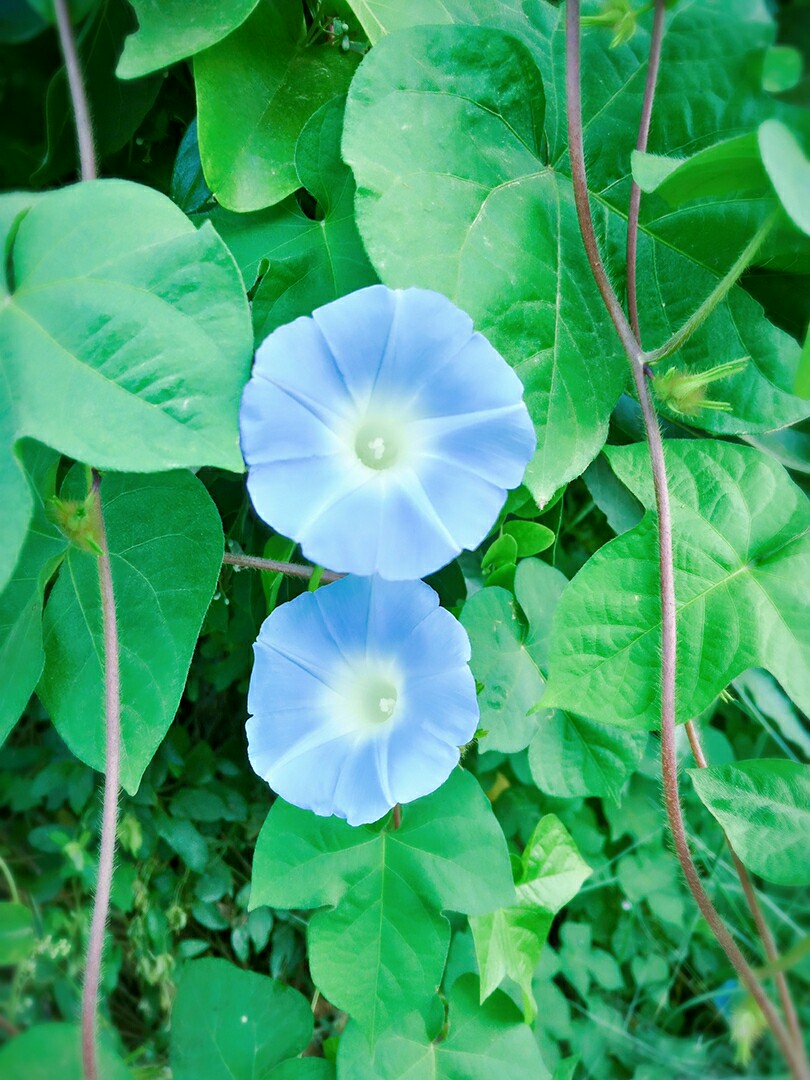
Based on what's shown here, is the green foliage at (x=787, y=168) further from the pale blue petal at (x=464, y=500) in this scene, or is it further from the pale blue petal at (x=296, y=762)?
the pale blue petal at (x=296, y=762)

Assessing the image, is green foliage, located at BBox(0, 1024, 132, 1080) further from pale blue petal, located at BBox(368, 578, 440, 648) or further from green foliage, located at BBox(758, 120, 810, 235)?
green foliage, located at BBox(758, 120, 810, 235)

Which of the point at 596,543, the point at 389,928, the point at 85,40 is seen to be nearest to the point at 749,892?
the point at 389,928

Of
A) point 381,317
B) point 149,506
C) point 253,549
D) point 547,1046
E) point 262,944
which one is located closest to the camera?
point 381,317

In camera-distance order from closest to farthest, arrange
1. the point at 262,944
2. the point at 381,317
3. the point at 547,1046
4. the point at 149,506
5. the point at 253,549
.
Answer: the point at 381,317
the point at 149,506
the point at 253,549
the point at 262,944
the point at 547,1046

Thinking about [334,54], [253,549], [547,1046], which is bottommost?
[547,1046]

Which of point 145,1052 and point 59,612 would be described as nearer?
point 59,612

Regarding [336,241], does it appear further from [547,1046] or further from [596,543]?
[547,1046]
